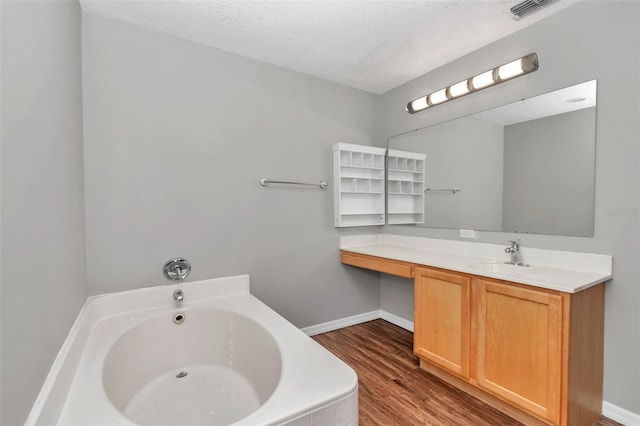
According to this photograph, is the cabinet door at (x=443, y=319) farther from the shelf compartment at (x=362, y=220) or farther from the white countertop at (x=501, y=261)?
the shelf compartment at (x=362, y=220)

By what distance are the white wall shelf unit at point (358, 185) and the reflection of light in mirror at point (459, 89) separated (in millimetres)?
834

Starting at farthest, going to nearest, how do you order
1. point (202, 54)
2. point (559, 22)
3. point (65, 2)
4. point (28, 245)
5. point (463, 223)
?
1. point (463, 223)
2. point (202, 54)
3. point (559, 22)
4. point (65, 2)
5. point (28, 245)

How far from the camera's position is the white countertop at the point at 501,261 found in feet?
5.03

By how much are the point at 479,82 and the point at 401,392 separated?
86.5 inches

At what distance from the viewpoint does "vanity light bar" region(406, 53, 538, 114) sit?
189cm

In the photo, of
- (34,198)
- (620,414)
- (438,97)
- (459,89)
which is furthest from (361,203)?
(34,198)

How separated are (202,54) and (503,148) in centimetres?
230

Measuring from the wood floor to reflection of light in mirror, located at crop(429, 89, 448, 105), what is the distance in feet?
6.78

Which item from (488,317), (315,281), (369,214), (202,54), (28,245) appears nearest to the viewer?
(28,245)

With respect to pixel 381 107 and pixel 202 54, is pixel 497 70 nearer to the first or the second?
pixel 381 107

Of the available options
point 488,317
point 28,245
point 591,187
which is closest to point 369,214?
point 488,317

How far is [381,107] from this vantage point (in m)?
3.13

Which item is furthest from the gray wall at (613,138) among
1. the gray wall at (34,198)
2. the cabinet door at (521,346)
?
the gray wall at (34,198)

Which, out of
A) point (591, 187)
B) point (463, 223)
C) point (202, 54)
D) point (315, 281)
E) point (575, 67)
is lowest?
point (315, 281)
